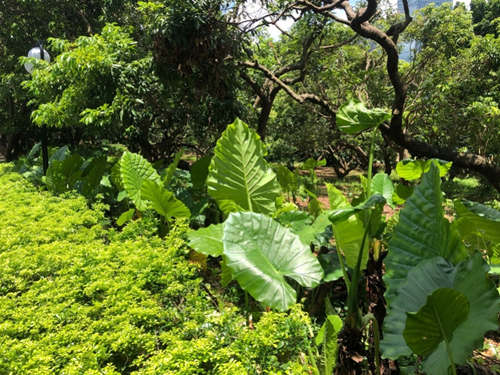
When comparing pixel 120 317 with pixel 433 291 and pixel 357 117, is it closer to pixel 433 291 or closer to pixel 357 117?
pixel 433 291

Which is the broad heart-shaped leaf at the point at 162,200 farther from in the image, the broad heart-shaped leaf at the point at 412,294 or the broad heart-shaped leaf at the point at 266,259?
the broad heart-shaped leaf at the point at 412,294

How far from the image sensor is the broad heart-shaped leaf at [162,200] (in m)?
2.91

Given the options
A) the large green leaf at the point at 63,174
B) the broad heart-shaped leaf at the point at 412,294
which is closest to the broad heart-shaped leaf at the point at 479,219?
the broad heart-shaped leaf at the point at 412,294

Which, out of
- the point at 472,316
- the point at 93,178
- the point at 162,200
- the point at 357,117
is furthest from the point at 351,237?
the point at 93,178

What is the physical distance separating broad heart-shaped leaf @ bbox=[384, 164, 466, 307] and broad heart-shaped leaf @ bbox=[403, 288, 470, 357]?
13.8 inches

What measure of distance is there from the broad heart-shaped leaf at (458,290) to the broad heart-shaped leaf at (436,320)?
0.07 metres

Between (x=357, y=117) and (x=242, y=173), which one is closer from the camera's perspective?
(x=357, y=117)

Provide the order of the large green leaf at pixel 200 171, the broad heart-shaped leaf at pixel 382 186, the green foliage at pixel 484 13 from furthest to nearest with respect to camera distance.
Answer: the green foliage at pixel 484 13
the large green leaf at pixel 200 171
the broad heart-shaped leaf at pixel 382 186

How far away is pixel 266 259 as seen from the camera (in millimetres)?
1887

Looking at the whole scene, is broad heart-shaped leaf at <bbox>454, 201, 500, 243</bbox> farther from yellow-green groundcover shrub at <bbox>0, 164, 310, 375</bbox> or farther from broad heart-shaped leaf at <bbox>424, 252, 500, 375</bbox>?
yellow-green groundcover shrub at <bbox>0, 164, 310, 375</bbox>

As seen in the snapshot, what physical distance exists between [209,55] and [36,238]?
2.74 m

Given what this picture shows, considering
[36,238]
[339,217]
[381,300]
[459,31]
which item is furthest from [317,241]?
[459,31]

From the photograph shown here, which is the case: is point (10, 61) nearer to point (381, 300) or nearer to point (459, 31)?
point (381, 300)

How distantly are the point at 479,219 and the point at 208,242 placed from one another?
1583 mm
